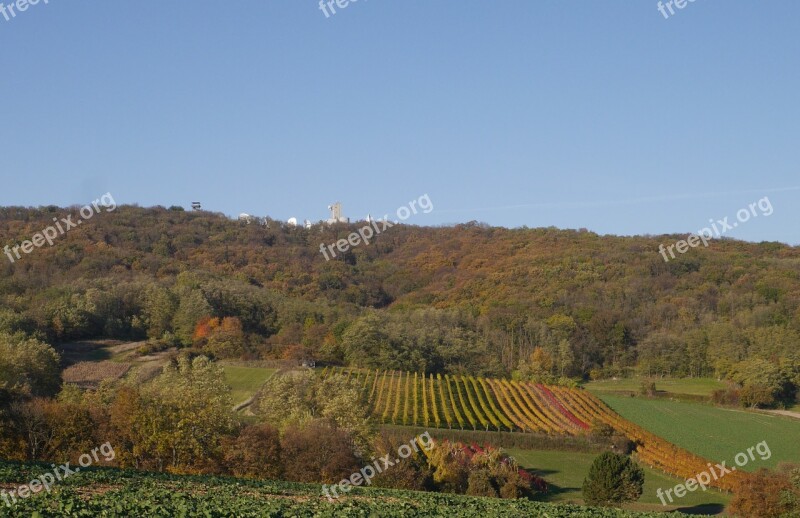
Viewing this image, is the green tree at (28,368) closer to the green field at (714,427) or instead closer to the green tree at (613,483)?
the green tree at (613,483)

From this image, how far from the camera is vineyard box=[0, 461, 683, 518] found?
16.0m

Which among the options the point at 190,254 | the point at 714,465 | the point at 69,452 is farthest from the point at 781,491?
the point at 190,254

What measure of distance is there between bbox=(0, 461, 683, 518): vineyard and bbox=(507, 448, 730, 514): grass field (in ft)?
43.6

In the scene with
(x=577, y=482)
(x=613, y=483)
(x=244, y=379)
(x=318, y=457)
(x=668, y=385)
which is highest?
(x=244, y=379)

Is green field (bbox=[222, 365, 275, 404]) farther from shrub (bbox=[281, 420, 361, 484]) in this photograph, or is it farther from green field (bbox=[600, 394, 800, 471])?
green field (bbox=[600, 394, 800, 471])

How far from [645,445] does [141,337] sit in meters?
49.0

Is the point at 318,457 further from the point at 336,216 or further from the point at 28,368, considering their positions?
the point at 336,216

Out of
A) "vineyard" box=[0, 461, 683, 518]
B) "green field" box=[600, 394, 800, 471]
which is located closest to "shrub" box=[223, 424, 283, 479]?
"vineyard" box=[0, 461, 683, 518]

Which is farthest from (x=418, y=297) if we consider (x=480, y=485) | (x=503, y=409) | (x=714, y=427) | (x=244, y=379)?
(x=480, y=485)

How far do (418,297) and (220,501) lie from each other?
101826 millimetres

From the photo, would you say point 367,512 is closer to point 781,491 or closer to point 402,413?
point 781,491

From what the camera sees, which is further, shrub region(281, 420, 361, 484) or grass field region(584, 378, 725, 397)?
grass field region(584, 378, 725, 397)

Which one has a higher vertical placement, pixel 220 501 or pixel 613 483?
pixel 220 501

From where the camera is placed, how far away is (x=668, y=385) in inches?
3194
